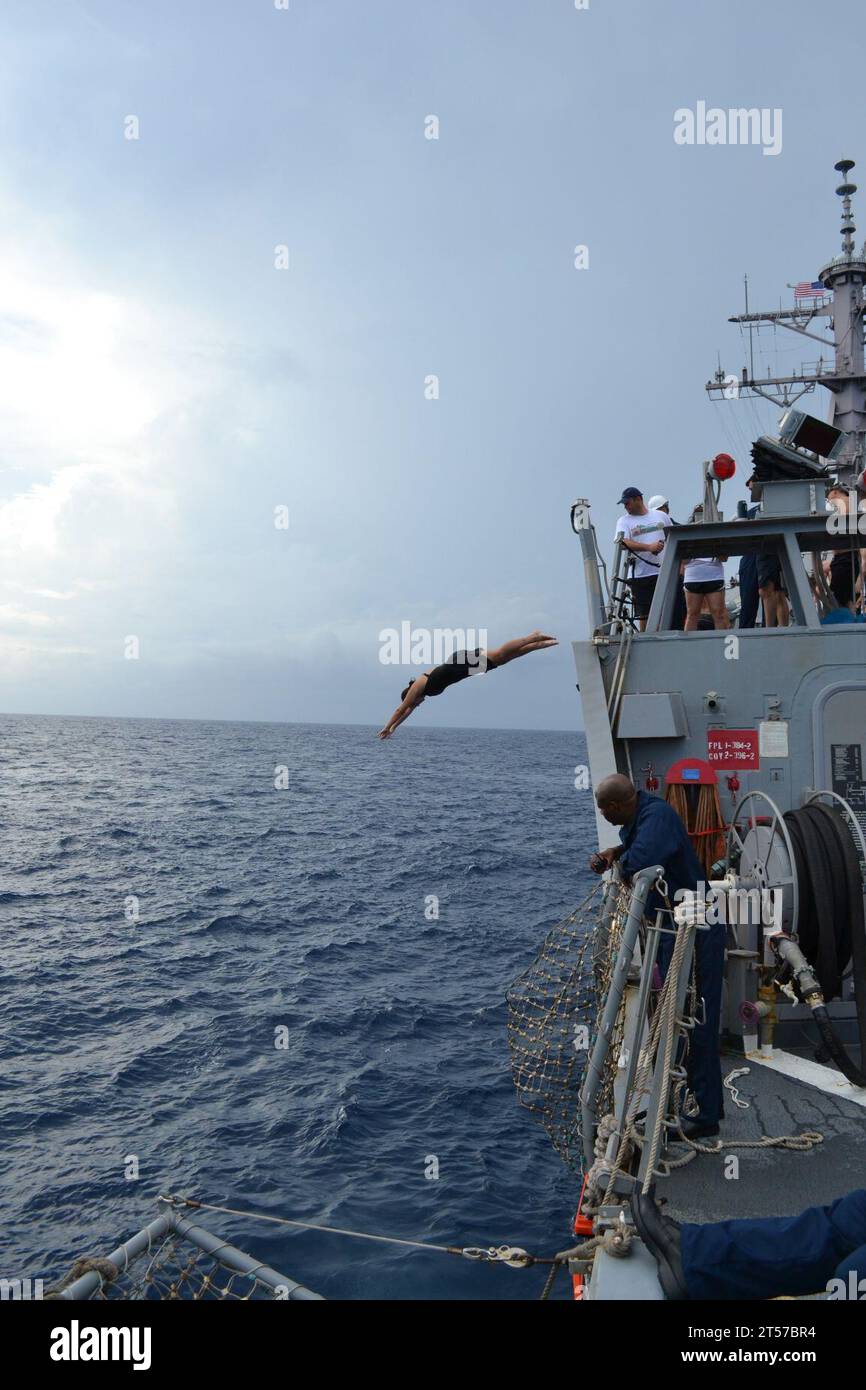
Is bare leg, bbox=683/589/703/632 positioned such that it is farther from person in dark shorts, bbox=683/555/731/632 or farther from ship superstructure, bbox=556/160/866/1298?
ship superstructure, bbox=556/160/866/1298

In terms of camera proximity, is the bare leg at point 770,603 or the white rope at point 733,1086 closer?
the white rope at point 733,1086

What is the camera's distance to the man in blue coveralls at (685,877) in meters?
4.72

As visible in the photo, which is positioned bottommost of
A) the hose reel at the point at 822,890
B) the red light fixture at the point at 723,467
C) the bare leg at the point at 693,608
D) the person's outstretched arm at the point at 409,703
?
the hose reel at the point at 822,890

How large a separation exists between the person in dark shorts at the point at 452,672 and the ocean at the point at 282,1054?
5313 millimetres

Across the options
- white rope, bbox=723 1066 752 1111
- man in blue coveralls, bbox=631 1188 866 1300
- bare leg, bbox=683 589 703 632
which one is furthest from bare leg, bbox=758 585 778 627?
man in blue coveralls, bbox=631 1188 866 1300

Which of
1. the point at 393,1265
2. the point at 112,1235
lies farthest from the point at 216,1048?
the point at 393,1265

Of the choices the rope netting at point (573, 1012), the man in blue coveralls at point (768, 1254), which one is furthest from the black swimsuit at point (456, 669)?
the man in blue coveralls at point (768, 1254)

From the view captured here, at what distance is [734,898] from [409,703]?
2352 mm

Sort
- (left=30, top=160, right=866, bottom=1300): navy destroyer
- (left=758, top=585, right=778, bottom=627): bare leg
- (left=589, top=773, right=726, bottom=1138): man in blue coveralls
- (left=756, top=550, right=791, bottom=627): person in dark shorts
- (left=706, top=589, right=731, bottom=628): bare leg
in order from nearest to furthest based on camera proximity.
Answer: (left=30, top=160, right=866, bottom=1300): navy destroyer, (left=589, top=773, right=726, bottom=1138): man in blue coveralls, (left=756, top=550, right=791, bottom=627): person in dark shorts, (left=758, top=585, right=778, bottom=627): bare leg, (left=706, top=589, right=731, bottom=628): bare leg

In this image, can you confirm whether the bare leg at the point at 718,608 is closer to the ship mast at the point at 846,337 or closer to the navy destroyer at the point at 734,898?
the navy destroyer at the point at 734,898

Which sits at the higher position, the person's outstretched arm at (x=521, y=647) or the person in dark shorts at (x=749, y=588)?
the person in dark shorts at (x=749, y=588)

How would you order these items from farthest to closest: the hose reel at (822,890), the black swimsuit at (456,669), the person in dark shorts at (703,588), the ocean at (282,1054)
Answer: the person in dark shorts at (703,588), the ocean at (282,1054), the hose reel at (822,890), the black swimsuit at (456,669)

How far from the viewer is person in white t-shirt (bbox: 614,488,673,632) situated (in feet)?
30.5
